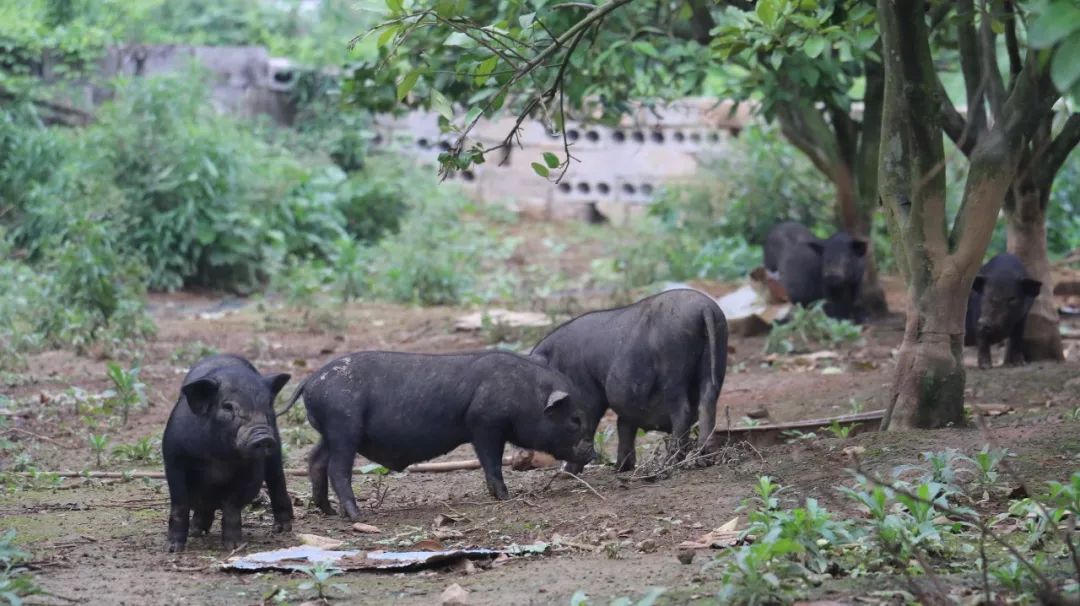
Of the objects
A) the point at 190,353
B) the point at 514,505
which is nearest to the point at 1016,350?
the point at 514,505

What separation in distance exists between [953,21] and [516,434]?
3.18 m

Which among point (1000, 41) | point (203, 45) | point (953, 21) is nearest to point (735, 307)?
point (1000, 41)

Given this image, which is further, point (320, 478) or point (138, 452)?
point (138, 452)

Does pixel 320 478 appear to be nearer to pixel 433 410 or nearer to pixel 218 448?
pixel 433 410

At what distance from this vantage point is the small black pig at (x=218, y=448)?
6.05m

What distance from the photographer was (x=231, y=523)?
6191 mm

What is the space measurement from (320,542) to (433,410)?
131 cm

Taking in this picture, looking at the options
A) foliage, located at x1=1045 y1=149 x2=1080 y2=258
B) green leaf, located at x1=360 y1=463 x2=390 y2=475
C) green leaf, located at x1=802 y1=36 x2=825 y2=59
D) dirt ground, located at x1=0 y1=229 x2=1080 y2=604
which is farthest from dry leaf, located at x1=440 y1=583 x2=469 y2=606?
foliage, located at x1=1045 y1=149 x2=1080 y2=258

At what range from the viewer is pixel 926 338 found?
271 inches

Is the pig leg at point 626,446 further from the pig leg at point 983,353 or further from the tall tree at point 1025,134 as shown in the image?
the pig leg at point 983,353

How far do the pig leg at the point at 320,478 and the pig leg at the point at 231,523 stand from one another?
0.77 m

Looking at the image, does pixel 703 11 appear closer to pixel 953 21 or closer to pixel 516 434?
pixel 953 21

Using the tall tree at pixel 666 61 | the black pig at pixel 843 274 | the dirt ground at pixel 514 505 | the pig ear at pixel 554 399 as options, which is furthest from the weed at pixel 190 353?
the black pig at pixel 843 274

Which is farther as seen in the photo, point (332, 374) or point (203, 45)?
point (203, 45)
